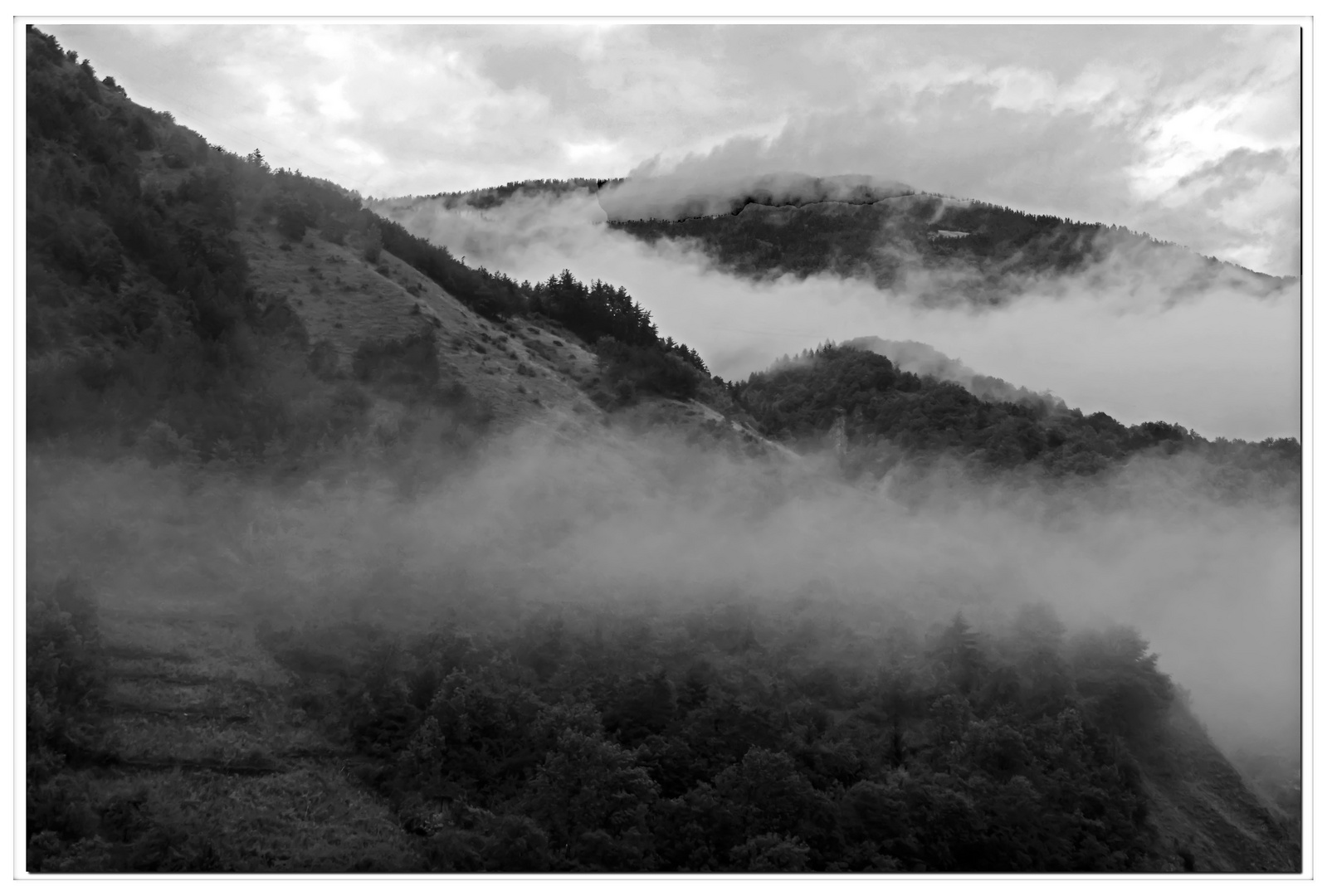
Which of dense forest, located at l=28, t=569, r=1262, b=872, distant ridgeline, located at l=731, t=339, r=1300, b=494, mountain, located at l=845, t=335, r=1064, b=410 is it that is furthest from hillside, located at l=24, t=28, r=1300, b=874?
mountain, located at l=845, t=335, r=1064, b=410

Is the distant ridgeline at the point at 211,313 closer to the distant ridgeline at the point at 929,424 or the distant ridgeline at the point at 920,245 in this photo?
the distant ridgeline at the point at 929,424

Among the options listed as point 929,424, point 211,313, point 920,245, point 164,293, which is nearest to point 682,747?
A: point 211,313

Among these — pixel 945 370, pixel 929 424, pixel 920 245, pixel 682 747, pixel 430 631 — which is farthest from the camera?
pixel 920 245

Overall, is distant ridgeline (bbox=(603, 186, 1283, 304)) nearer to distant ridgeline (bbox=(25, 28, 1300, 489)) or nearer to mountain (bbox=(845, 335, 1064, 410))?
mountain (bbox=(845, 335, 1064, 410))

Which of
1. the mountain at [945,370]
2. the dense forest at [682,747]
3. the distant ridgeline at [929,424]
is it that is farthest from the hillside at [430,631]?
the mountain at [945,370]

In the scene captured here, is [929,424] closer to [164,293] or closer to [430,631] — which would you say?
[430,631]
